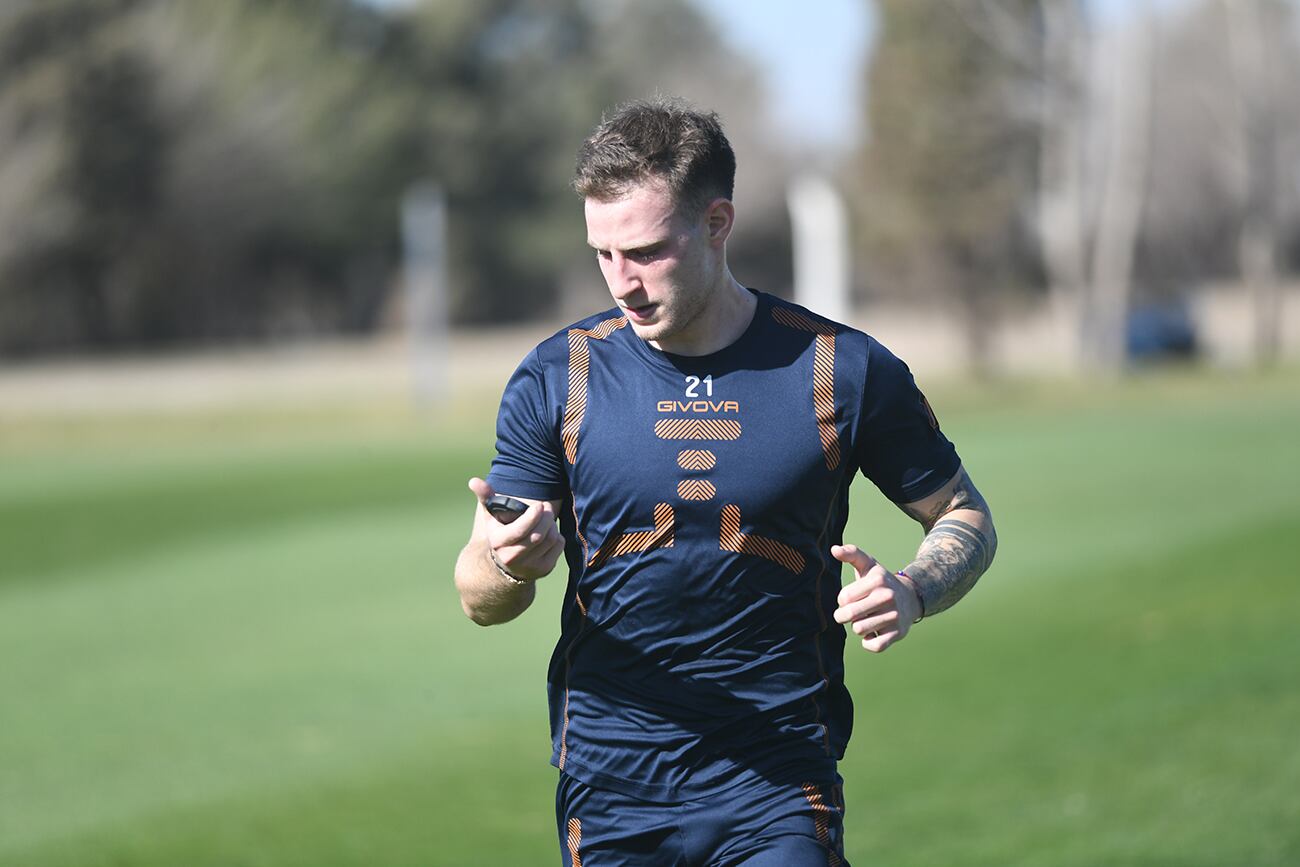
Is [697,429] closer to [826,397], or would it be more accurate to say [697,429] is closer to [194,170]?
[826,397]

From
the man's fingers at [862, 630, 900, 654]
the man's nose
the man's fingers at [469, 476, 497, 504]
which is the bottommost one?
the man's fingers at [862, 630, 900, 654]

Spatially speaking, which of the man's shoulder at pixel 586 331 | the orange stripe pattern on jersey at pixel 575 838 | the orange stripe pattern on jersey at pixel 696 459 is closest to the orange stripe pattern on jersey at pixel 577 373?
the man's shoulder at pixel 586 331

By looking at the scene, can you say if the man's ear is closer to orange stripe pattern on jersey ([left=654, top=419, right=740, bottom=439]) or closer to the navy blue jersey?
the navy blue jersey

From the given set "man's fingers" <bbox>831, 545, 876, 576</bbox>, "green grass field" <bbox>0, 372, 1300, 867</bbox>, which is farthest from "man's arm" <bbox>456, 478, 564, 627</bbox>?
"green grass field" <bbox>0, 372, 1300, 867</bbox>

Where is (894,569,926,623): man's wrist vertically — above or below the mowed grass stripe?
above

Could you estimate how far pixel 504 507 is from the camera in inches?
134

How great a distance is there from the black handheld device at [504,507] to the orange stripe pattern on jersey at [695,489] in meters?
0.43

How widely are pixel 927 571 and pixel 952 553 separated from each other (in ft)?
0.35

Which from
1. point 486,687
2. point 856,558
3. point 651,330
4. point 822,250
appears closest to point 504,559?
point 651,330

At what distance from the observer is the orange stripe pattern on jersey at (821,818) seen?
3742 millimetres

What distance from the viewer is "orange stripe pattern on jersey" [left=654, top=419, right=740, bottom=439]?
3734mm

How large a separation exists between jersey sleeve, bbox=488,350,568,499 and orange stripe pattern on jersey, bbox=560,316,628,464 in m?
0.04

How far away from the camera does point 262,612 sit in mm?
14047

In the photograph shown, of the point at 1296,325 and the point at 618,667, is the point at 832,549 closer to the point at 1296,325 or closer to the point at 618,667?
the point at 618,667
